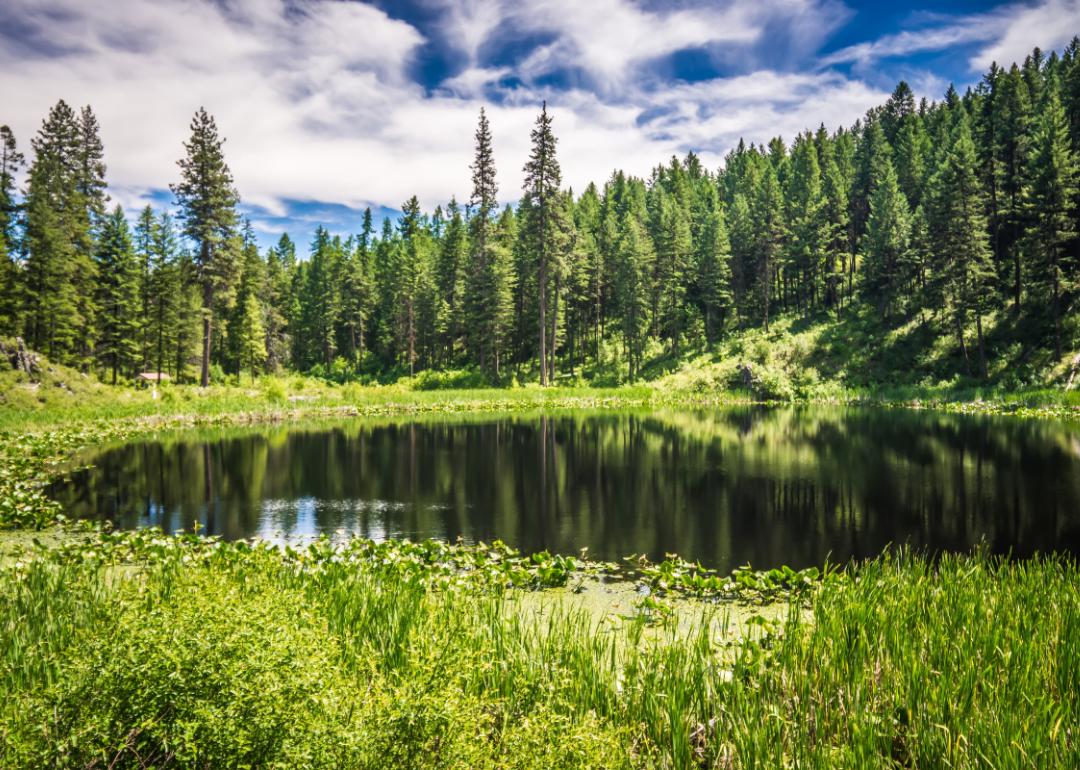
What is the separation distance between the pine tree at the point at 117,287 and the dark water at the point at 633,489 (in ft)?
99.4

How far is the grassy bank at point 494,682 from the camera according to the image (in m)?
2.68

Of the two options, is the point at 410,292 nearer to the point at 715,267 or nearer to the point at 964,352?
the point at 715,267

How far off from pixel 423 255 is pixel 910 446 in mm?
62411

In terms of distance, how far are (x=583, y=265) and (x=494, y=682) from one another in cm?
5791

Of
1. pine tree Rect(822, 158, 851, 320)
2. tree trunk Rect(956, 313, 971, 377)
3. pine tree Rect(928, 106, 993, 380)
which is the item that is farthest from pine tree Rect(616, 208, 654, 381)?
tree trunk Rect(956, 313, 971, 377)

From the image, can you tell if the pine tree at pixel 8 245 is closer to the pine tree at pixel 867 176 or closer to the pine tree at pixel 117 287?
the pine tree at pixel 117 287

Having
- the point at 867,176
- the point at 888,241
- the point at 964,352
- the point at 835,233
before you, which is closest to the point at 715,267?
the point at 888,241

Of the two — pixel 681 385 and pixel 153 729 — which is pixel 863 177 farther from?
pixel 153 729

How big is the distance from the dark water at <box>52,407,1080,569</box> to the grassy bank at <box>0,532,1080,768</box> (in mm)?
4235

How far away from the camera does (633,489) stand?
559 inches

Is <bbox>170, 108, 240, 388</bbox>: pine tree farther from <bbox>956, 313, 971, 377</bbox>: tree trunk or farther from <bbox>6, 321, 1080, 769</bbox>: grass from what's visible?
<bbox>956, 313, 971, 377</bbox>: tree trunk

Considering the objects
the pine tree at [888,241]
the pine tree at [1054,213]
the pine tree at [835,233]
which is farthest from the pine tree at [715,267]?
the pine tree at [1054,213]

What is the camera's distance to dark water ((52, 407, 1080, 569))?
10.2 metres

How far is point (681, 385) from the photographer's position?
50625 mm
